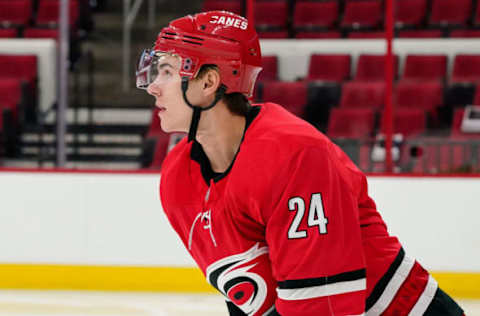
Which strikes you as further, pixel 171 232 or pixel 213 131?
pixel 171 232

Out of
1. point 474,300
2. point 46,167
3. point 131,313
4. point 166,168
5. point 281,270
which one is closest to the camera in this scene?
point 281,270

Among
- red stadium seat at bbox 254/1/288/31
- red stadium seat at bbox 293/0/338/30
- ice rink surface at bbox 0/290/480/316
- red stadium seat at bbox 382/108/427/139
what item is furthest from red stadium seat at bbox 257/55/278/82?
ice rink surface at bbox 0/290/480/316

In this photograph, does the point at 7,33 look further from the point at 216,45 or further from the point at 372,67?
the point at 216,45

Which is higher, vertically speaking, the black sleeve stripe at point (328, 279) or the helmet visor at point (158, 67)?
the helmet visor at point (158, 67)

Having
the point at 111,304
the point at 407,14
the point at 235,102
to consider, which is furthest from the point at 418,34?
the point at 235,102

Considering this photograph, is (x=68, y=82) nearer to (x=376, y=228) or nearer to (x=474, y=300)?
(x=474, y=300)

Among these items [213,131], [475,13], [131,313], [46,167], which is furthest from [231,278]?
[475,13]

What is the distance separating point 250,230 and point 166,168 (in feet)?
0.80

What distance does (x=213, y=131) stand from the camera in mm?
1146

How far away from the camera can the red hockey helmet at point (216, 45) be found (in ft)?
3.63

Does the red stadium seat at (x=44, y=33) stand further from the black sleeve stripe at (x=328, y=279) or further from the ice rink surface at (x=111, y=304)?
the black sleeve stripe at (x=328, y=279)

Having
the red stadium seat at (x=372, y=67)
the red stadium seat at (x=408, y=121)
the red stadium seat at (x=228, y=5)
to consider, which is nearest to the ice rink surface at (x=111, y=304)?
the red stadium seat at (x=408, y=121)

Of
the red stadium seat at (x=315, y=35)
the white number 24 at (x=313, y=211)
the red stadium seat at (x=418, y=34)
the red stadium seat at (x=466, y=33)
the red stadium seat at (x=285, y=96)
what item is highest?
the white number 24 at (x=313, y=211)

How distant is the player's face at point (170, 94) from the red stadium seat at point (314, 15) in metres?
3.11
